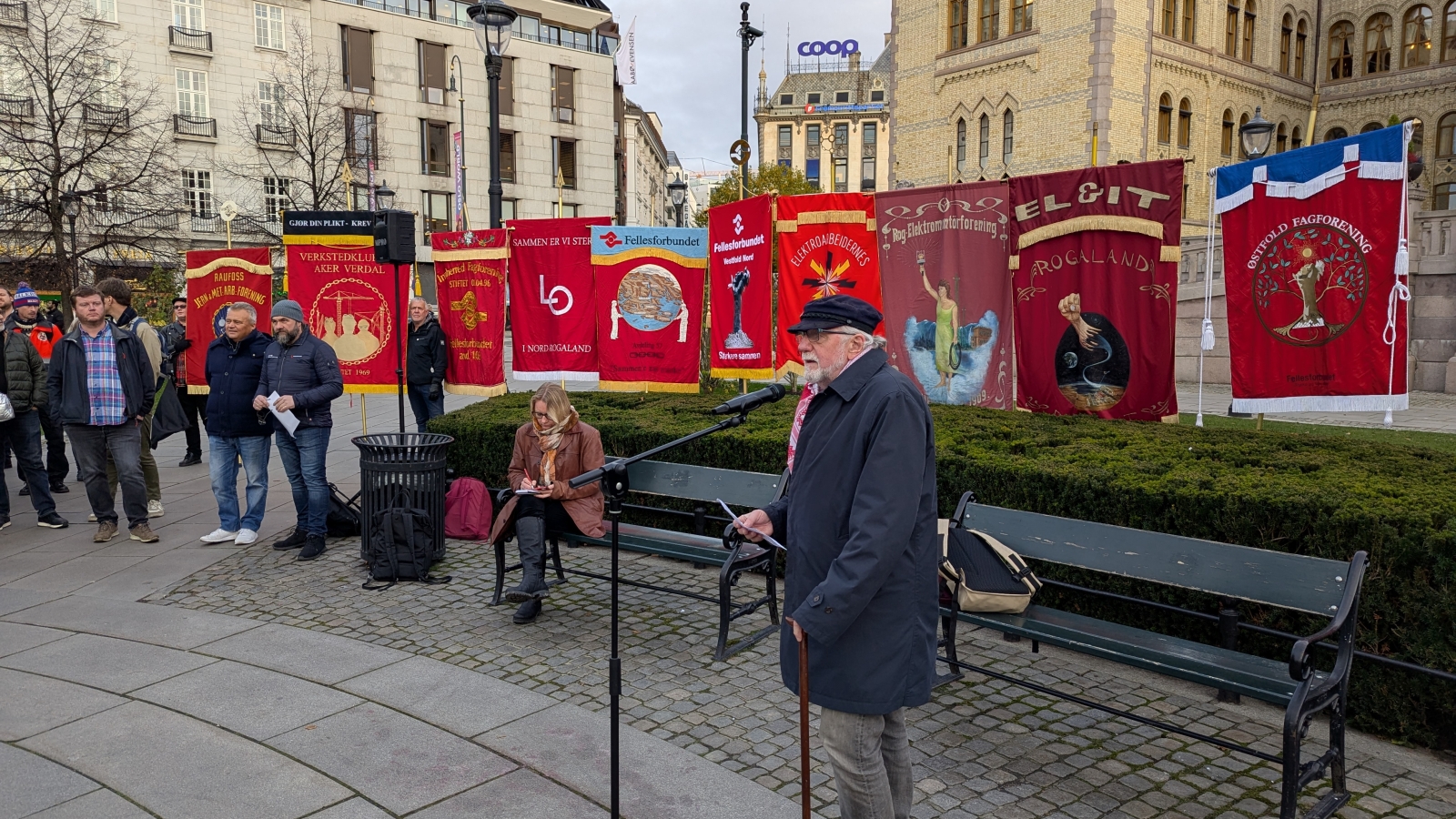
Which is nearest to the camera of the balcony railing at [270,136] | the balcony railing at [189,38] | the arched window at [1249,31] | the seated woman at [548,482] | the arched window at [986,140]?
the seated woman at [548,482]

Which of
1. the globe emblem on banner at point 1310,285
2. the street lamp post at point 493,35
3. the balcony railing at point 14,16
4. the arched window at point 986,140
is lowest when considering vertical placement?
the globe emblem on banner at point 1310,285

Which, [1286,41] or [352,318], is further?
[1286,41]

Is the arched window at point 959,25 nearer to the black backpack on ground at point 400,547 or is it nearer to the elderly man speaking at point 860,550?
the black backpack on ground at point 400,547

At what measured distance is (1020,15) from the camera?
33.8 m

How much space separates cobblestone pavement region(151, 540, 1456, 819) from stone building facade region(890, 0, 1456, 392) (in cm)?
2592

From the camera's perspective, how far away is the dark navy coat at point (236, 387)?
7.84 meters

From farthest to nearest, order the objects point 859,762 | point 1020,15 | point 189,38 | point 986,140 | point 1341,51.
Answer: point 189,38 < point 1341,51 < point 986,140 < point 1020,15 < point 859,762

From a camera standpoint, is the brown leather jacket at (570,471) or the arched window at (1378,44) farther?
the arched window at (1378,44)

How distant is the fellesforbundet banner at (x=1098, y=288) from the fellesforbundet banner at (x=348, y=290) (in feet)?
20.9

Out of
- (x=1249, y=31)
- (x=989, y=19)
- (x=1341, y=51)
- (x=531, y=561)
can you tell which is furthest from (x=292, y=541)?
(x=1341, y=51)

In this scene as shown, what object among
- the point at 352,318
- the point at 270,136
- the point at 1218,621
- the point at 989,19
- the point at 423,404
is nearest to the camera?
the point at 1218,621

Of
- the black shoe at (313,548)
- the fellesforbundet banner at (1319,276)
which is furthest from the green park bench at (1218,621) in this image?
the black shoe at (313,548)

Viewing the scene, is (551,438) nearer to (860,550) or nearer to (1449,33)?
(860,550)

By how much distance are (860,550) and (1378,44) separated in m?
47.7
